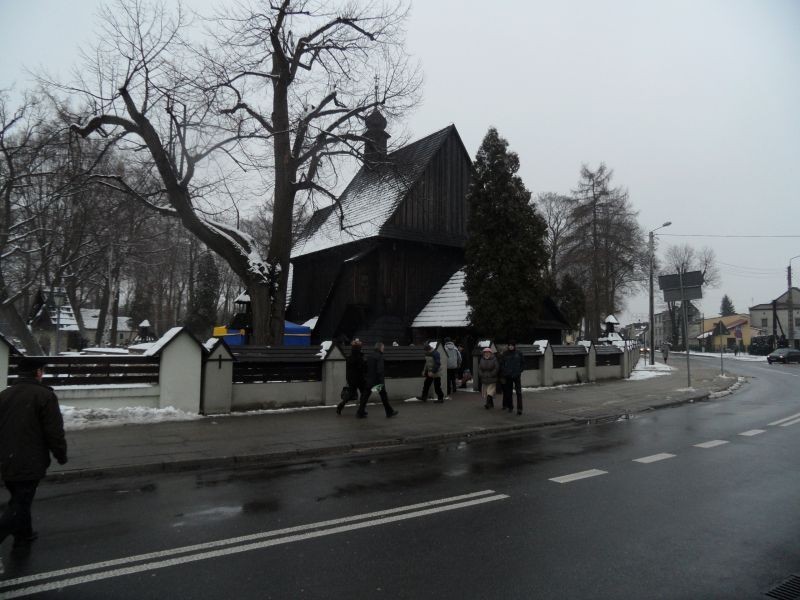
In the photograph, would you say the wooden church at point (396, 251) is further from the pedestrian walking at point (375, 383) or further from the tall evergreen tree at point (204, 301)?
the tall evergreen tree at point (204, 301)

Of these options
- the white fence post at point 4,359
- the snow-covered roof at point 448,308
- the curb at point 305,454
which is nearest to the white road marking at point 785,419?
the curb at point 305,454

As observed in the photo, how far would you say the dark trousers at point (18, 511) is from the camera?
445 centimetres

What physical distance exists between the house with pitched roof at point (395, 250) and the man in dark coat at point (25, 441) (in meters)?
17.3

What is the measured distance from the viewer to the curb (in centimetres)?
726

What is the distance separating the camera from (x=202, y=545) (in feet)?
15.4

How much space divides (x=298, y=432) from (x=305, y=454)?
1573 millimetres

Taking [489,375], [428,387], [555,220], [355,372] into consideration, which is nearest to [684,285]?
[489,375]

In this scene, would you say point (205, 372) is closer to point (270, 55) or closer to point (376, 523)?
point (376, 523)

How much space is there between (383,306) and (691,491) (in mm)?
17931

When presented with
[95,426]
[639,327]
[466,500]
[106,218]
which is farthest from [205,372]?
[639,327]

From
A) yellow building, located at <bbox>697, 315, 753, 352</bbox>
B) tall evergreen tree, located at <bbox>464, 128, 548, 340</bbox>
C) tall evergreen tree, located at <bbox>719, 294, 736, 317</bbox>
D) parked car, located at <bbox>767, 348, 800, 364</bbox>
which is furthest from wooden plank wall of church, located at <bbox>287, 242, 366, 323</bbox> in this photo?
tall evergreen tree, located at <bbox>719, 294, 736, 317</bbox>

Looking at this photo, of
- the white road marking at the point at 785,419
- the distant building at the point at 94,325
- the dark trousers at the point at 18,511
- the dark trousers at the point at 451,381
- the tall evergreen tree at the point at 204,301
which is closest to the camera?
the dark trousers at the point at 18,511

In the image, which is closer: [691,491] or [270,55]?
[691,491]

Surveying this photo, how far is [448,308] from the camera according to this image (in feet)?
77.0
